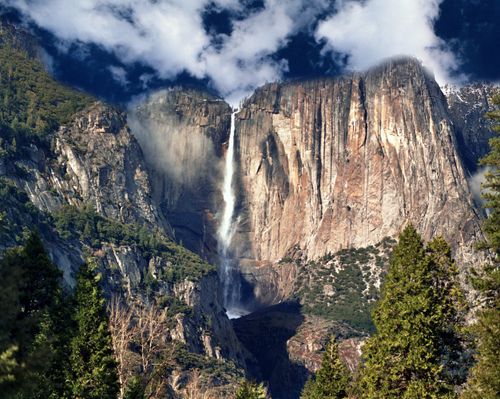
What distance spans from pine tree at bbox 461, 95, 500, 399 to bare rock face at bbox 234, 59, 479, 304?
127298mm

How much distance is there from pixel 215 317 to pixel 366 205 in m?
61.3

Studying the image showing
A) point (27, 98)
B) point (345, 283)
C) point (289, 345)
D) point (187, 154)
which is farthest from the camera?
point (187, 154)

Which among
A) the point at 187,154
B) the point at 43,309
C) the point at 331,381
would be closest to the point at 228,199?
the point at 187,154

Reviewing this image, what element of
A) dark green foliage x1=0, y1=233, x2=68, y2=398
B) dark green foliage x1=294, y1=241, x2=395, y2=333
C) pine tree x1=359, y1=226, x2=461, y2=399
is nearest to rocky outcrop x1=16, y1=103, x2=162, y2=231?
dark green foliage x1=294, y1=241, x2=395, y2=333

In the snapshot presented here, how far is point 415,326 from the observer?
29.1 metres

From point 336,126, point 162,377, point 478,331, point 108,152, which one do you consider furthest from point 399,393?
point 336,126

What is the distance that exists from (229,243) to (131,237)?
215ft

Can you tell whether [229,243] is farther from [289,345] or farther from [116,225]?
[116,225]

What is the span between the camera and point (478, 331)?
1041 inches

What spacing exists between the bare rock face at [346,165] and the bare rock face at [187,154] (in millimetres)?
7346

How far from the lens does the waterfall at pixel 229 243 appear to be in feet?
560

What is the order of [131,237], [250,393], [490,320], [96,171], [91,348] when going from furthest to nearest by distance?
[96,171], [131,237], [250,393], [91,348], [490,320]

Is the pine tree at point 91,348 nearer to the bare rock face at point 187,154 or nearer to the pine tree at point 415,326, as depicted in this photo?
the pine tree at point 415,326

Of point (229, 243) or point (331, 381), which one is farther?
point (229, 243)
